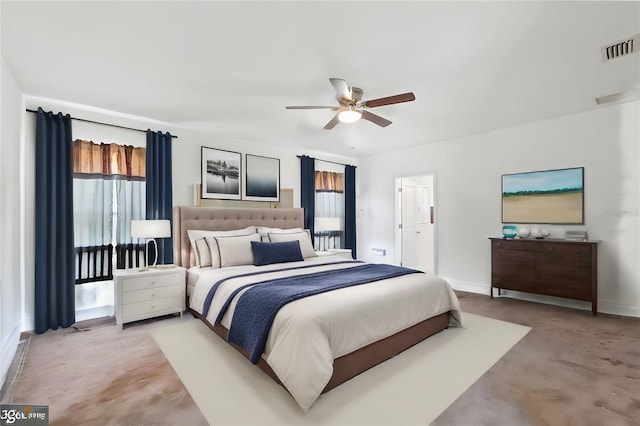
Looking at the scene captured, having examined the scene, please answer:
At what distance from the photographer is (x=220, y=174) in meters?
4.77

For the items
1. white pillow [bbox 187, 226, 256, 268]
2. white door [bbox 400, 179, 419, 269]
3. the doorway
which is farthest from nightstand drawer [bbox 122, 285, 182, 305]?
white door [bbox 400, 179, 419, 269]

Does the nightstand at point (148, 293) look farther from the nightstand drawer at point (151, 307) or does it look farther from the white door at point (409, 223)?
the white door at point (409, 223)

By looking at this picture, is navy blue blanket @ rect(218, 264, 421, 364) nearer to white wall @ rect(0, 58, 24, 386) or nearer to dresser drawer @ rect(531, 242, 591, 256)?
white wall @ rect(0, 58, 24, 386)

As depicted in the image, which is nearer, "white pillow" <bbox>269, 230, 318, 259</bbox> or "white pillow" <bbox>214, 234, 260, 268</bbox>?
"white pillow" <bbox>214, 234, 260, 268</bbox>

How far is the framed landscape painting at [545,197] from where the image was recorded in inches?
162

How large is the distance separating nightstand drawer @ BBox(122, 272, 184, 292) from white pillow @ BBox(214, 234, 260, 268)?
1.84 ft

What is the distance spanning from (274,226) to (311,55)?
3.10 metres

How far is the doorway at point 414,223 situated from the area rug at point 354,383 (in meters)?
3.14

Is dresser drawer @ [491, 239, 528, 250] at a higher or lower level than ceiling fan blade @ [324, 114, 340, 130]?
lower

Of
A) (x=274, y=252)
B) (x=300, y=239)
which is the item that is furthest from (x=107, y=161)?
(x=300, y=239)

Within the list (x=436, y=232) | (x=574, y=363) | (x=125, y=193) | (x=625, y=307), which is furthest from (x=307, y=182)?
(x=625, y=307)

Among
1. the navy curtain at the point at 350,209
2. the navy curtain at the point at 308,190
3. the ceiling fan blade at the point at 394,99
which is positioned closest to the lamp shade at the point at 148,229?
the navy curtain at the point at 308,190

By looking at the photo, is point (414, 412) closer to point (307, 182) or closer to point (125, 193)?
point (125, 193)

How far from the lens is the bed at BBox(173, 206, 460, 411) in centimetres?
203
